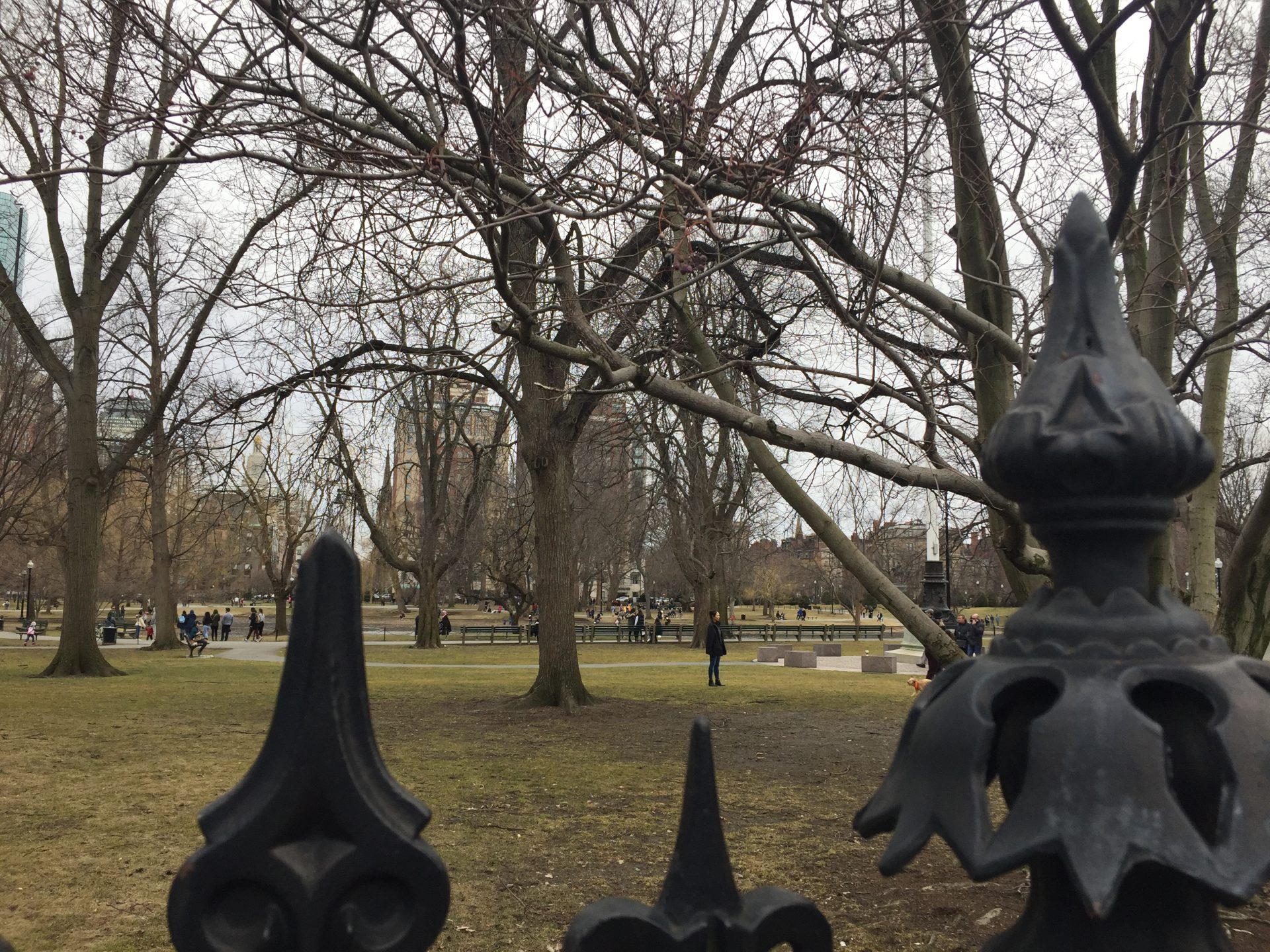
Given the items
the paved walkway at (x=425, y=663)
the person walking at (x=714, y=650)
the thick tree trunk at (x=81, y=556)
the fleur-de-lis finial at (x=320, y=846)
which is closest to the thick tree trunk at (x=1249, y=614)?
the fleur-de-lis finial at (x=320, y=846)

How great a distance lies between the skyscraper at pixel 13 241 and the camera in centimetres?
1667

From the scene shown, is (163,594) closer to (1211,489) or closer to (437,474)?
(437,474)

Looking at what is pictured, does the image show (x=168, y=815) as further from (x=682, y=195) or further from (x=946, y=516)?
(x=946, y=516)

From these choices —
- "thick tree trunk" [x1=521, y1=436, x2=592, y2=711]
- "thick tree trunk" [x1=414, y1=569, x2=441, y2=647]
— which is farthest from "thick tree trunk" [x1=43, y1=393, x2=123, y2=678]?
"thick tree trunk" [x1=414, y1=569, x2=441, y2=647]

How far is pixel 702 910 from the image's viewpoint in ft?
3.65

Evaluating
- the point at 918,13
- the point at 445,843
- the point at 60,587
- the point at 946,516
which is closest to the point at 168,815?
the point at 445,843

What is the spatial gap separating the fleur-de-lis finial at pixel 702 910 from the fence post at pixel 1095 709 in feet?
0.49

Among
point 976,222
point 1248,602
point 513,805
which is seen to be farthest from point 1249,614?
point 513,805

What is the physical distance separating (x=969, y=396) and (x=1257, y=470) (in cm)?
2122

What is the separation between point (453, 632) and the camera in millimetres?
45344

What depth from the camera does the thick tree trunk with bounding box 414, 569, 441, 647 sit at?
110 ft

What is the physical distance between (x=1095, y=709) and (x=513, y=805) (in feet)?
27.8

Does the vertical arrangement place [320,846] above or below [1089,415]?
below

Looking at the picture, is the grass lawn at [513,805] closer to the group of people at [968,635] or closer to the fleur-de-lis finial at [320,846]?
the fleur-de-lis finial at [320,846]
